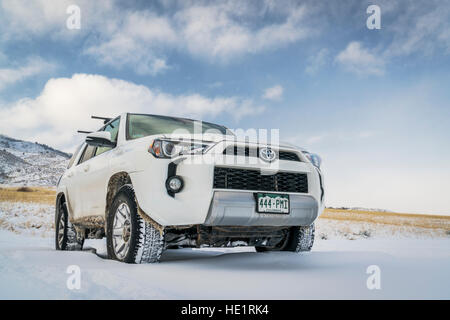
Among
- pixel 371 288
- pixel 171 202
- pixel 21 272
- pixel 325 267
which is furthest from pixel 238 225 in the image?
pixel 21 272

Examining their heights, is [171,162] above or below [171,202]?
above

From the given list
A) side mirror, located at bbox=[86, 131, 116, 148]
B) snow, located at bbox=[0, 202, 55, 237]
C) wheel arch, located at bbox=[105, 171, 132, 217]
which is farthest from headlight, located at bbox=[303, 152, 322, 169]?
snow, located at bbox=[0, 202, 55, 237]

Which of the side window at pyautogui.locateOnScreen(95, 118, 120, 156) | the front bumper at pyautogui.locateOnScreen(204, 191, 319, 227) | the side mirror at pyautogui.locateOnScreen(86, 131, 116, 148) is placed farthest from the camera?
the side window at pyautogui.locateOnScreen(95, 118, 120, 156)

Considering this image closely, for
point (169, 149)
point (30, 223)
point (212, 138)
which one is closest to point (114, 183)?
point (169, 149)

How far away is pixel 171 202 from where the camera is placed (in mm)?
3492

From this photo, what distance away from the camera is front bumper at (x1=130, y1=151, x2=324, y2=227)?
3.41 meters

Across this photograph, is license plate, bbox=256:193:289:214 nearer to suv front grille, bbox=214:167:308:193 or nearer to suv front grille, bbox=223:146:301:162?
suv front grille, bbox=214:167:308:193

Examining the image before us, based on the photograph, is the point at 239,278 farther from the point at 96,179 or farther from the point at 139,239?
the point at 96,179

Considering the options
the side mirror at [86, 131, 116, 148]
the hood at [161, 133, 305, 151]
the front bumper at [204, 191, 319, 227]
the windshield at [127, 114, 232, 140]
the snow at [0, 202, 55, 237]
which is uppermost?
the windshield at [127, 114, 232, 140]

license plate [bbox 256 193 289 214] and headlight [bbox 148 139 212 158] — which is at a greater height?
headlight [bbox 148 139 212 158]

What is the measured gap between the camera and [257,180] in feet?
12.1

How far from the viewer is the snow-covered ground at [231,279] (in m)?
2.41
